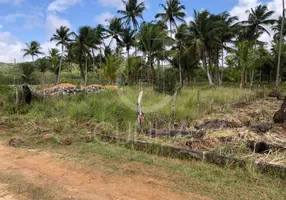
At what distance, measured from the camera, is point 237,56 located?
26188mm

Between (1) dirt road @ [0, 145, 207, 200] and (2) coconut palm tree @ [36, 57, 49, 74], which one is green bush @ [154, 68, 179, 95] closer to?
(1) dirt road @ [0, 145, 207, 200]

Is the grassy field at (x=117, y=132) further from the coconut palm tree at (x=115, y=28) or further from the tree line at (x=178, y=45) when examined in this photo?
the coconut palm tree at (x=115, y=28)

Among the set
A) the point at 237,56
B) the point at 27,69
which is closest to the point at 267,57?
the point at 237,56

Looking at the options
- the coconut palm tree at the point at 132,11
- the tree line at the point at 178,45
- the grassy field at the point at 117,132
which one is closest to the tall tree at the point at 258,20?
the tree line at the point at 178,45

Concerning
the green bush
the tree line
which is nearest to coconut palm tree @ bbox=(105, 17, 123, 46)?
the tree line

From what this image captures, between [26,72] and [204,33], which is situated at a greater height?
[204,33]

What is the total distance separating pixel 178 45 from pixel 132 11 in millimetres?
8055

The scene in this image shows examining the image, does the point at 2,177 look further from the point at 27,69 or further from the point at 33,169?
the point at 27,69

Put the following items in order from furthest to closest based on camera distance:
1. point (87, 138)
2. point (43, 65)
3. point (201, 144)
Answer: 1. point (43, 65)
2. point (87, 138)
3. point (201, 144)

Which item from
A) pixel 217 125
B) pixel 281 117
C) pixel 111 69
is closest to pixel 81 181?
pixel 217 125

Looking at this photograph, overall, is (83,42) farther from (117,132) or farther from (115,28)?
(117,132)

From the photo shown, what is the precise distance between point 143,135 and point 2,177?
3162mm

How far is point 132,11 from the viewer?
35.3 meters

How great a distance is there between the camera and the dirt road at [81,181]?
3379 millimetres
